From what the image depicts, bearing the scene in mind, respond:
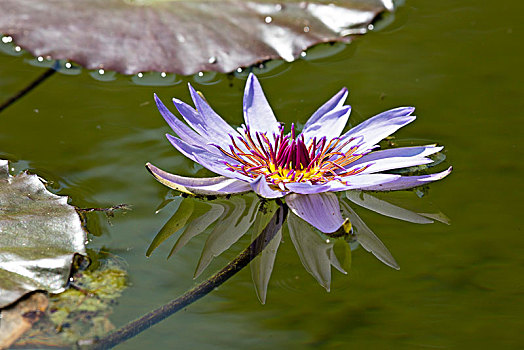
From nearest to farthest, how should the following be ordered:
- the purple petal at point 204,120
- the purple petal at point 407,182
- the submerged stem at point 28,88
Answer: the purple petal at point 407,182 < the purple petal at point 204,120 < the submerged stem at point 28,88

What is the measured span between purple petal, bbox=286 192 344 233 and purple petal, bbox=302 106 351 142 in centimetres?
24

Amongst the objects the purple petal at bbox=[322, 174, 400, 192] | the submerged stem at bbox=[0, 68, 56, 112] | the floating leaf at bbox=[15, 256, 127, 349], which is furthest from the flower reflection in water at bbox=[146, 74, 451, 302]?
the submerged stem at bbox=[0, 68, 56, 112]

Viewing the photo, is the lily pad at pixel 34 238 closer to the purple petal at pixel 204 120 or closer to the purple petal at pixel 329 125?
the purple petal at pixel 204 120

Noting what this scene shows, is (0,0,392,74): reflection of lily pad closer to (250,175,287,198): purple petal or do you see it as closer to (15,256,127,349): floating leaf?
(250,175,287,198): purple petal

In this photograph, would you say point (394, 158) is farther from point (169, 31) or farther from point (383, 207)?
point (169, 31)

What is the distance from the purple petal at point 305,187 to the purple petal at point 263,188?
42 millimetres

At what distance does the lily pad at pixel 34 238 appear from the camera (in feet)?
5.08

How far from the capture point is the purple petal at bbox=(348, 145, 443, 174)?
1.84m

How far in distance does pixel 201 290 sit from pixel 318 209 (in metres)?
0.42

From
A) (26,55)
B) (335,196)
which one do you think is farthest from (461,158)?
(26,55)

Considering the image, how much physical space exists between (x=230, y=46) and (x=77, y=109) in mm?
654

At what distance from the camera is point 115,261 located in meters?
1.74

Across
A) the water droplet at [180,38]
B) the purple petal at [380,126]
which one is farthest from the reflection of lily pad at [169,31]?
the purple petal at [380,126]

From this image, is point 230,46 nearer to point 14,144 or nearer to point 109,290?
point 14,144
